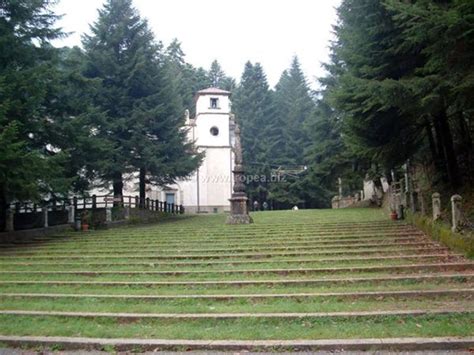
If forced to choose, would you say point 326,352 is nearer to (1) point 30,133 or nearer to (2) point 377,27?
(2) point 377,27

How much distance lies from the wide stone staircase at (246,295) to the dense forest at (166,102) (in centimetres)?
314

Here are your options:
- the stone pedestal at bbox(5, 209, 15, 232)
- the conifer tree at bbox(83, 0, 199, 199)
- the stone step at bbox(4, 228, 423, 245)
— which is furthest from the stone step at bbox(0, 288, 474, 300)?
the conifer tree at bbox(83, 0, 199, 199)

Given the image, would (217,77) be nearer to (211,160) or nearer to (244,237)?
(211,160)

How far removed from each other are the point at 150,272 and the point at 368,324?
5475mm

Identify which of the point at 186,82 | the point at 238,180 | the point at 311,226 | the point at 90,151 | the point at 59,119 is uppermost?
the point at 186,82

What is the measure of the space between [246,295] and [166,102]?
2020cm

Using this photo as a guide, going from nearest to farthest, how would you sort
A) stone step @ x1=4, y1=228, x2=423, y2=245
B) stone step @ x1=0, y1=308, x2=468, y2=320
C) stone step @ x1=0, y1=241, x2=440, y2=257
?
stone step @ x1=0, y1=308, x2=468, y2=320, stone step @ x1=0, y1=241, x2=440, y2=257, stone step @ x1=4, y1=228, x2=423, y2=245

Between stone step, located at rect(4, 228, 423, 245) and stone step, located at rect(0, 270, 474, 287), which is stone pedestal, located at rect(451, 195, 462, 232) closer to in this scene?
stone step, located at rect(0, 270, 474, 287)

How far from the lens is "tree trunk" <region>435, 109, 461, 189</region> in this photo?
13.5 metres

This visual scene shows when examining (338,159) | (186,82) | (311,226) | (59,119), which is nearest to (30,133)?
(59,119)

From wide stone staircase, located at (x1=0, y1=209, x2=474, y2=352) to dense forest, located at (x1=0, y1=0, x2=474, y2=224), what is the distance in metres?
3.14

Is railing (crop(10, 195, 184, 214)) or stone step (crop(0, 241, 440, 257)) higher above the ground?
railing (crop(10, 195, 184, 214))

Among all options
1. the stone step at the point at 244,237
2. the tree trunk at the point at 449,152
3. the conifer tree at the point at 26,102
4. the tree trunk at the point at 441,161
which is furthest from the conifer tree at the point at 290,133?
the tree trunk at the point at 449,152

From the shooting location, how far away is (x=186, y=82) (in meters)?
58.7
